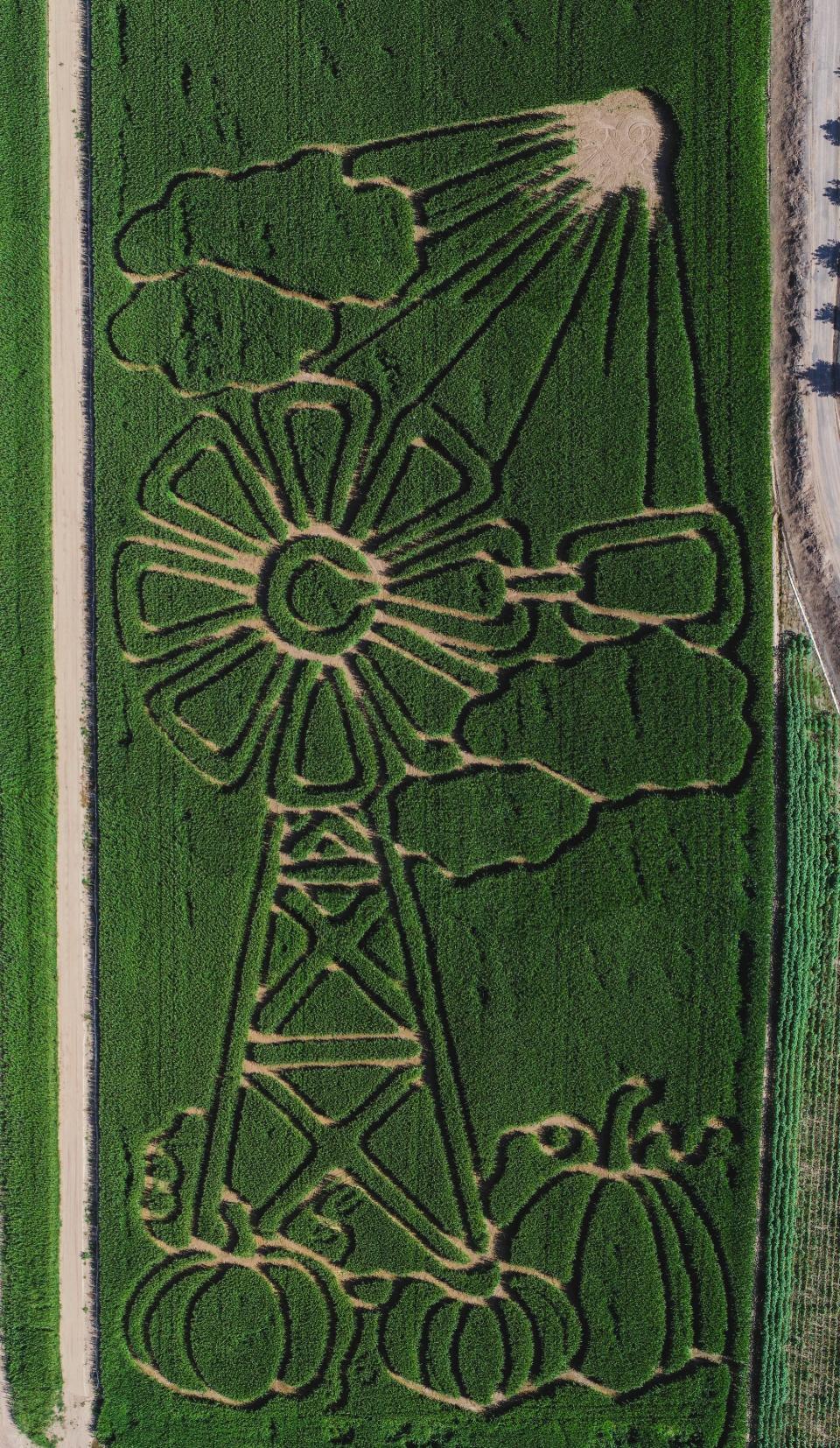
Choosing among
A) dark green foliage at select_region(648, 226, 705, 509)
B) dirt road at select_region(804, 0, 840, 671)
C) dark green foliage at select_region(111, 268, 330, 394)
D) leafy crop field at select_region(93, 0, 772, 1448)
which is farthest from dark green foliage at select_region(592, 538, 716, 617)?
dark green foliage at select_region(111, 268, 330, 394)

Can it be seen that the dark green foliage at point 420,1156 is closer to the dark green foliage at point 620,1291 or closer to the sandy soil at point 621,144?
the dark green foliage at point 620,1291

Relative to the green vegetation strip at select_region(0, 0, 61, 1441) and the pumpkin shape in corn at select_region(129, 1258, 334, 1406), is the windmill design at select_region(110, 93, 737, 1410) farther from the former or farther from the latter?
the green vegetation strip at select_region(0, 0, 61, 1441)

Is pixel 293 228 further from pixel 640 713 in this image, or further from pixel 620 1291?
pixel 620 1291

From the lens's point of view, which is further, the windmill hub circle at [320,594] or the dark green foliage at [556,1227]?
the windmill hub circle at [320,594]

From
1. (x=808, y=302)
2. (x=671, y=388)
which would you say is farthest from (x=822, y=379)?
(x=671, y=388)

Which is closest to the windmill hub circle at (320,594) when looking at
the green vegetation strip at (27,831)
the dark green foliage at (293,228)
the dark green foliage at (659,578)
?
the dark green foliage at (659,578)
